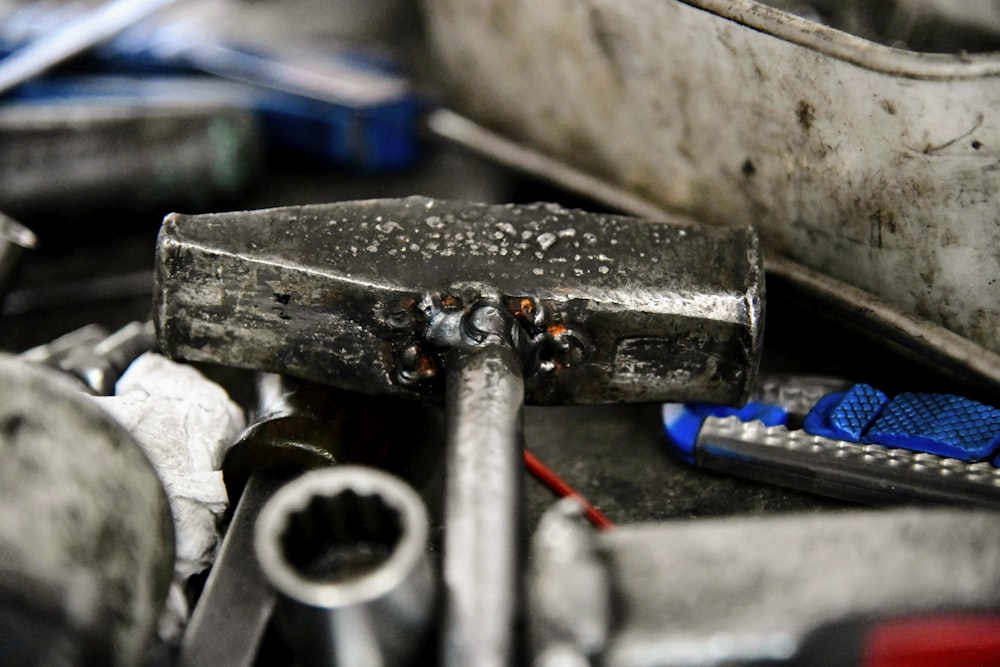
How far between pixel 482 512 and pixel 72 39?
207 cm

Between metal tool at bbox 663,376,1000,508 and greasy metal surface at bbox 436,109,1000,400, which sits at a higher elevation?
greasy metal surface at bbox 436,109,1000,400

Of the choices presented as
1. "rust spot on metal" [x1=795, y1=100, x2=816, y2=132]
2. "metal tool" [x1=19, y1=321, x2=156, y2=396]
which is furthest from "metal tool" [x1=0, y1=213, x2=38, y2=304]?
"rust spot on metal" [x1=795, y1=100, x2=816, y2=132]

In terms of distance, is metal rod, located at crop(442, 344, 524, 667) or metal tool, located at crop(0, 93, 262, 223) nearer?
metal rod, located at crop(442, 344, 524, 667)

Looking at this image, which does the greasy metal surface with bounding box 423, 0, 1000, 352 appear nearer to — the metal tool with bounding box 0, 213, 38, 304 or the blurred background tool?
the blurred background tool

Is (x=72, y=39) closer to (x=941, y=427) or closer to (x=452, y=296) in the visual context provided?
(x=452, y=296)

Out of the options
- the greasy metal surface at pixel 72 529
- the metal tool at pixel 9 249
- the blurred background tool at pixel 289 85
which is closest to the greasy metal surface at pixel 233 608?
the greasy metal surface at pixel 72 529

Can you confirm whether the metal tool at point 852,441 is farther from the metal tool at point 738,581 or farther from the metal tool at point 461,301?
the metal tool at point 738,581

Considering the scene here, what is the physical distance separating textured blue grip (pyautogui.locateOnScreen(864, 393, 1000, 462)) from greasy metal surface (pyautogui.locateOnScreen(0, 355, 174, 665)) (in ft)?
3.08

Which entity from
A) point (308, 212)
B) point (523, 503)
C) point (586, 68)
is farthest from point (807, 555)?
point (586, 68)

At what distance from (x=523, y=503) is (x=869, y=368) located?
2.52 ft

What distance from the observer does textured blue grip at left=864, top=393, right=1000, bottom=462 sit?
1.13 meters

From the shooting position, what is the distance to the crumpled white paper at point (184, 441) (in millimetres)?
1130

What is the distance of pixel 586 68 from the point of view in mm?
1590

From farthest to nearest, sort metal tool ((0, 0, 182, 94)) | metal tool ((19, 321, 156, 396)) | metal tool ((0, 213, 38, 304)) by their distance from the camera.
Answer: metal tool ((0, 0, 182, 94))
metal tool ((0, 213, 38, 304))
metal tool ((19, 321, 156, 396))
